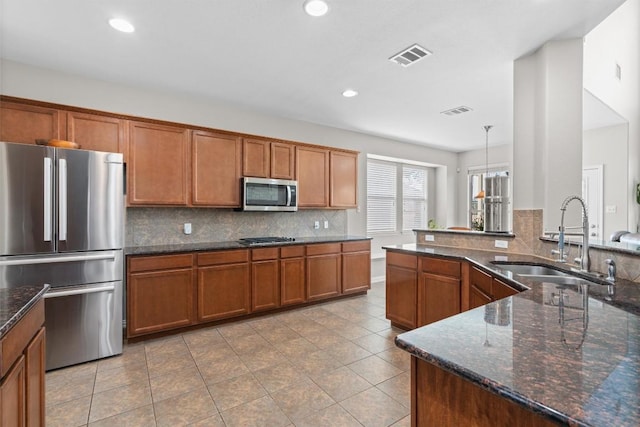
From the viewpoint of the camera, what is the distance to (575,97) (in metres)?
2.62

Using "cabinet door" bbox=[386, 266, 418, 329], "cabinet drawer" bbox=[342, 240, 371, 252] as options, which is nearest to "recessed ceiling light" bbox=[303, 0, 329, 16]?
"cabinet door" bbox=[386, 266, 418, 329]

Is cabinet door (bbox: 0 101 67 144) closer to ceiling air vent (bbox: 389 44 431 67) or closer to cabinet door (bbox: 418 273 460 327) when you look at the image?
ceiling air vent (bbox: 389 44 431 67)

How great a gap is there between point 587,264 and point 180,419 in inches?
109

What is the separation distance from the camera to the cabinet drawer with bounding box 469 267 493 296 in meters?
2.26

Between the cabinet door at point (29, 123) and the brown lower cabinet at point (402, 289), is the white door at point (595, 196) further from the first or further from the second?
the cabinet door at point (29, 123)

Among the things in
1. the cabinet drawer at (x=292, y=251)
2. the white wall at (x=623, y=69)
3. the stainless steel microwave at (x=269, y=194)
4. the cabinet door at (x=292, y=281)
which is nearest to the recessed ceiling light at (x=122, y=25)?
the stainless steel microwave at (x=269, y=194)

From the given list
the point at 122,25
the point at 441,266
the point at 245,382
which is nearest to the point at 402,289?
the point at 441,266

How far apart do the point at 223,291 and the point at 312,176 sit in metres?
2.02

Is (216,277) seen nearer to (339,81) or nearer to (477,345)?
(339,81)

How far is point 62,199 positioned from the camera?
254cm

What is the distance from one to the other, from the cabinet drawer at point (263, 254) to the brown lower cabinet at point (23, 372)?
2228 mm

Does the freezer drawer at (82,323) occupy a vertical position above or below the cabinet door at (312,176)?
below

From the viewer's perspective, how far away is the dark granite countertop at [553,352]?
24.6 inches

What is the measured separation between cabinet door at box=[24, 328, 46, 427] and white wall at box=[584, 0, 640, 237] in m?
4.62
